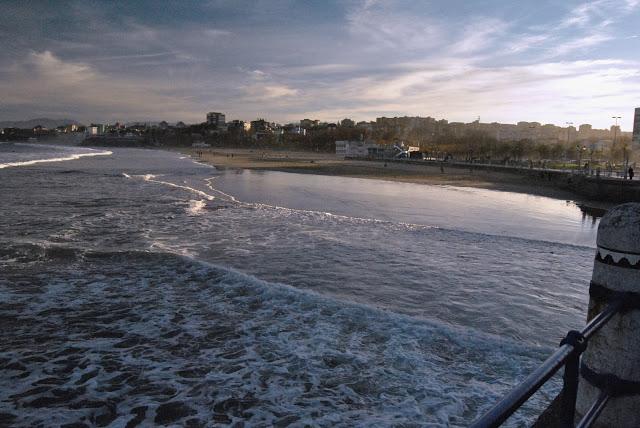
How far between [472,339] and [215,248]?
8450 millimetres

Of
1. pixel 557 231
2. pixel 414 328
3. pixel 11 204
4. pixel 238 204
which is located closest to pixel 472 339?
pixel 414 328

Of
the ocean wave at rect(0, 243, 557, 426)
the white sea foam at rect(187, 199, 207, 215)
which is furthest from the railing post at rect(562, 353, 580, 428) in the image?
the white sea foam at rect(187, 199, 207, 215)

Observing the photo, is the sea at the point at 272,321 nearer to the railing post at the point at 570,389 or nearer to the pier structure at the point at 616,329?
the pier structure at the point at 616,329

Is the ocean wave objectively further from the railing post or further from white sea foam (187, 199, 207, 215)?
white sea foam (187, 199, 207, 215)

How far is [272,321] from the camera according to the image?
7699 mm

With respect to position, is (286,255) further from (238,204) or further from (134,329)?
(238,204)

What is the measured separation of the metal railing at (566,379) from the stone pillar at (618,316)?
0.34 ft

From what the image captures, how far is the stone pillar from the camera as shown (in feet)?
7.69

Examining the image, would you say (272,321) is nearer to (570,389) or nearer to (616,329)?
(616,329)

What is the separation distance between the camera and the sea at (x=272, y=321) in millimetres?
5230

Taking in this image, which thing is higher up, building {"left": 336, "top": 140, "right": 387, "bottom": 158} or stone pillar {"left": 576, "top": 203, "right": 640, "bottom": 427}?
building {"left": 336, "top": 140, "right": 387, "bottom": 158}

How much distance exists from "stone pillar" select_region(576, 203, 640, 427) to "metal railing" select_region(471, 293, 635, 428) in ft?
0.34

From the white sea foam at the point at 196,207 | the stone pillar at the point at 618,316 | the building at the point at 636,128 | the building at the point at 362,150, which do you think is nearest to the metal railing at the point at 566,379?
the stone pillar at the point at 618,316

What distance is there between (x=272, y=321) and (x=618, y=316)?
5962 mm
